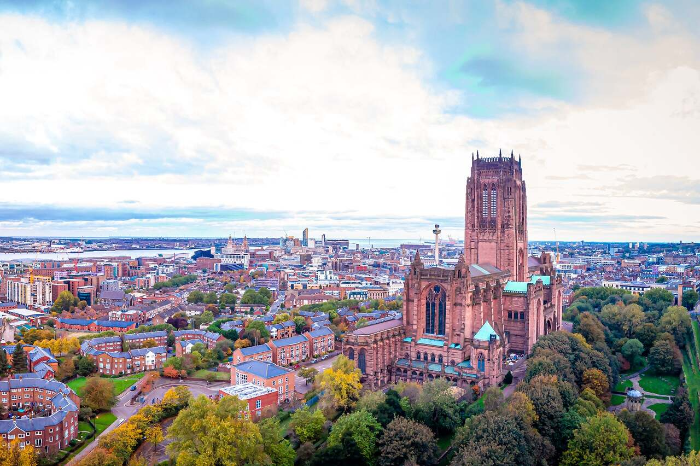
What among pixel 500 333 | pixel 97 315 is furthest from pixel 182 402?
pixel 97 315

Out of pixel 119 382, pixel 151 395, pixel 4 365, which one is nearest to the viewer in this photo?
pixel 4 365

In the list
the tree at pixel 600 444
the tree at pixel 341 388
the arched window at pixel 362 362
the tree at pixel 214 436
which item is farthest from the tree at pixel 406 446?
the arched window at pixel 362 362

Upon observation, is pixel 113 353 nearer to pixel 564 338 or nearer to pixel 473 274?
pixel 473 274

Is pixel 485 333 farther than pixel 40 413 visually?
Yes

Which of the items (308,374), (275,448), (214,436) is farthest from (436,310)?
(214,436)

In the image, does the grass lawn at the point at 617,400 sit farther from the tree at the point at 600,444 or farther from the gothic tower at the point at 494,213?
the gothic tower at the point at 494,213

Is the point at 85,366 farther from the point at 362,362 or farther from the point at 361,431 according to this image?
the point at 361,431

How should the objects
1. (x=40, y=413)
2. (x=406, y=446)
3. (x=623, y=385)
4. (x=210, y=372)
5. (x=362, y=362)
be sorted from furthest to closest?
(x=210, y=372)
(x=623, y=385)
(x=362, y=362)
(x=40, y=413)
(x=406, y=446)
